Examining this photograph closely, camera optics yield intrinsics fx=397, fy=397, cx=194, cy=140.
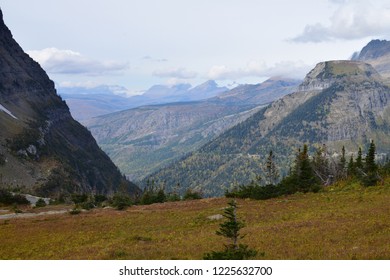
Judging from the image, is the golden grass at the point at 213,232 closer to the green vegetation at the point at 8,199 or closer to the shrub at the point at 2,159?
the green vegetation at the point at 8,199

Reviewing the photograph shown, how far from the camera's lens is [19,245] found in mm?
34844

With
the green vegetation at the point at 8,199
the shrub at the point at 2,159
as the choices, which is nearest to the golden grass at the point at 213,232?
the green vegetation at the point at 8,199

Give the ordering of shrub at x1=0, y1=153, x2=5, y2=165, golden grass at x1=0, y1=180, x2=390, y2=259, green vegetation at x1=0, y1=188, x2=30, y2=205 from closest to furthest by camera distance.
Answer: golden grass at x1=0, y1=180, x2=390, y2=259
green vegetation at x1=0, y1=188, x2=30, y2=205
shrub at x1=0, y1=153, x2=5, y2=165

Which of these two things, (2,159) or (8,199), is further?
(2,159)

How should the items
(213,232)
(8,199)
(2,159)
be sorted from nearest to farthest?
1. (213,232)
2. (8,199)
3. (2,159)

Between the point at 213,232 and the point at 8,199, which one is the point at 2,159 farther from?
the point at 213,232

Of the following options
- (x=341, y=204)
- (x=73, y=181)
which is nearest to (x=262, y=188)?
(x=341, y=204)

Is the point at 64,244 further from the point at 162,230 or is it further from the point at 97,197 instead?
the point at 97,197

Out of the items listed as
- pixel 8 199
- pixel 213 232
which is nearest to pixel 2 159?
pixel 8 199

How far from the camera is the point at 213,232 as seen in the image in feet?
115

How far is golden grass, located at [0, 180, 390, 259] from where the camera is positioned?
24750 mm

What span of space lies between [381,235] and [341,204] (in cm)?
2053

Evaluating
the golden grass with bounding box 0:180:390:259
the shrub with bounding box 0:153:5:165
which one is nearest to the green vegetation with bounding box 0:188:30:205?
the golden grass with bounding box 0:180:390:259

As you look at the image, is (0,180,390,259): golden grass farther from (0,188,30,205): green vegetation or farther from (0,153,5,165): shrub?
(0,153,5,165): shrub
